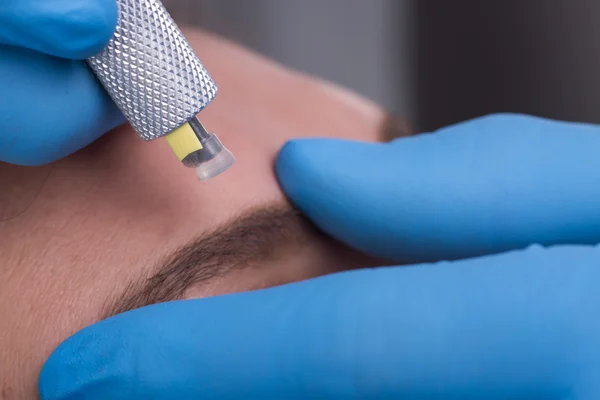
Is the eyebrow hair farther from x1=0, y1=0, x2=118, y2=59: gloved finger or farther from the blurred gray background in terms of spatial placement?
the blurred gray background

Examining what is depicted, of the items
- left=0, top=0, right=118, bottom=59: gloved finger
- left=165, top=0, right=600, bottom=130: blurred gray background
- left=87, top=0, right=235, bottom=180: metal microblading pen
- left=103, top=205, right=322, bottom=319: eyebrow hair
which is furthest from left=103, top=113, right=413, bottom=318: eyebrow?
left=165, top=0, right=600, bottom=130: blurred gray background

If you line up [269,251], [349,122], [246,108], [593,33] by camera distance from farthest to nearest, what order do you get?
1. [593,33]
2. [349,122]
3. [246,108]
4. [269,251]

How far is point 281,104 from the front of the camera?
890 mm

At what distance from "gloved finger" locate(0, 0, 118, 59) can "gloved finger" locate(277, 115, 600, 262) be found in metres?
0.33

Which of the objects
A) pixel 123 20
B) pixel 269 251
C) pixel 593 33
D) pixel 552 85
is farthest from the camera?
pixel 552 85

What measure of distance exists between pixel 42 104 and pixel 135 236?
168 millimetres

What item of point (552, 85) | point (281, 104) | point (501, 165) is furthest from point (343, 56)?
point (501, 165)

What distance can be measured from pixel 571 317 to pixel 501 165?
0.84 ft

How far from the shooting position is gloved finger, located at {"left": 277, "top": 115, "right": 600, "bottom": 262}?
73 centimetres

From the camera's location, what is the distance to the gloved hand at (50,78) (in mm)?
469

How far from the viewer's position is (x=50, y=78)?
0.53m

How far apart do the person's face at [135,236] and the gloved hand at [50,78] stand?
0.24 ft

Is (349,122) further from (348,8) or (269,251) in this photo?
(348,8)

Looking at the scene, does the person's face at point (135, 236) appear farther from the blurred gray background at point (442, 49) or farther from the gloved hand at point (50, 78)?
the blurred gray background at point (442, 49)
